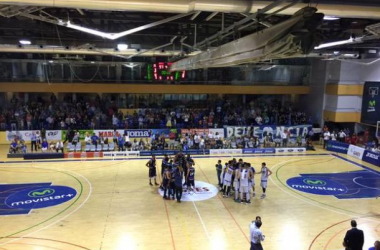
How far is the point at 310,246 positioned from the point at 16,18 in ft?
50.5

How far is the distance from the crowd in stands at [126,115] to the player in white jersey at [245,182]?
13.6m

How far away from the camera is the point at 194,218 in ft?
39.7

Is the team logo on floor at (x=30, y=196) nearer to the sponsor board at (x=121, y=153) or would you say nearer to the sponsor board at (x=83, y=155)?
the sponsor board at (x=83, y=155)

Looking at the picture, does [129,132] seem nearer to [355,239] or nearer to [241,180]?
[241,180]

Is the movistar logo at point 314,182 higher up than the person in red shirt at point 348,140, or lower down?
lower down

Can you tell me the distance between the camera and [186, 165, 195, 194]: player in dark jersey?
14.4 m

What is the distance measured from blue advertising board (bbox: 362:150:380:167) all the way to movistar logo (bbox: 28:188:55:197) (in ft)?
62.4

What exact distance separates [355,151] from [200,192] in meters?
13.8

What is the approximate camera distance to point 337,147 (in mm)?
24500

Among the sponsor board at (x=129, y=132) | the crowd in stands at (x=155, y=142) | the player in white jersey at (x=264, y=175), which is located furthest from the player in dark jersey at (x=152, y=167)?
the sponsor board at (x=129, y=132)

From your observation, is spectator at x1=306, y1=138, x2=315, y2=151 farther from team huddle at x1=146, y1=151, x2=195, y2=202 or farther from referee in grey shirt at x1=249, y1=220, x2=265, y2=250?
referee in grey shirt at x1=249, y1=220, x2=265, y2=250

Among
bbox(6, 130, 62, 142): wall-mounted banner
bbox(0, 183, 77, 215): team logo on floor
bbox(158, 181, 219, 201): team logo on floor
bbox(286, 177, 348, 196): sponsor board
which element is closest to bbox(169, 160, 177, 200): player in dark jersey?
bbox(158, 181, 219, 201): team logo on floor

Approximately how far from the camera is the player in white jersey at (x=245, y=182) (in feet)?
43.6

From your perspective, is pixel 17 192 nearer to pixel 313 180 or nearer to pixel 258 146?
pixel 313 180
